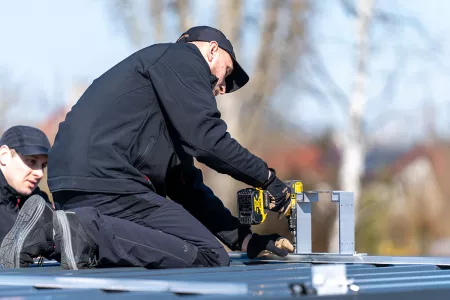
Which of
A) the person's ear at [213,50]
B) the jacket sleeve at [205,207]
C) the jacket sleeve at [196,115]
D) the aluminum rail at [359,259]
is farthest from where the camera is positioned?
the jacket sleeve at [205,207]

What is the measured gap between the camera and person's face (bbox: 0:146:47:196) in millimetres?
5922

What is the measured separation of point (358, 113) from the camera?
59.3ft

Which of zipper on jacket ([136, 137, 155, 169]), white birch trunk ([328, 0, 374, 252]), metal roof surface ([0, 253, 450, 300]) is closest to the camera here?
metal roof surface ([0, 253, 450, 300])

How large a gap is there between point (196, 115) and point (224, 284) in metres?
1.98

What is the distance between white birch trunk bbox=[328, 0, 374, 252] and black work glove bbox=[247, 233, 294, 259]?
1278 centimetres

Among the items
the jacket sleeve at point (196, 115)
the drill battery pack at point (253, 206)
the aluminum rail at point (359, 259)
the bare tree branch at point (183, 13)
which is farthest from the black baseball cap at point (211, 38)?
the bare tree branch at point (183, 13)

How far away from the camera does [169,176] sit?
218 inches

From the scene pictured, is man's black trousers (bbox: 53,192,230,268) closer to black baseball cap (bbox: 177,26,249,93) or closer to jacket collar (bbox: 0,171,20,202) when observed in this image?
black baseball cap (bbox: 177,26,249,93)

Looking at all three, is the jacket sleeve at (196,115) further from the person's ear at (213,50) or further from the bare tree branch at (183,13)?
the bare tree branch at (183,13)

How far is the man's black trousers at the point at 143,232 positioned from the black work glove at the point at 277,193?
1.17ft

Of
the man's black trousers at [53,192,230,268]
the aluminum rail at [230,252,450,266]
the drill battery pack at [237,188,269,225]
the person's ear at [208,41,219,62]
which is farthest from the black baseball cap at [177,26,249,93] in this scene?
the aluminum rail at [230,252,450,266]

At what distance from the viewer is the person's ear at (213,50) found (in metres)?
5.23

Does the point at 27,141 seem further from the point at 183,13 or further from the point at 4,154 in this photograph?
the point at 183,13

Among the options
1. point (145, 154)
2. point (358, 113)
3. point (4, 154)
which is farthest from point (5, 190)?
point (358, 113)
